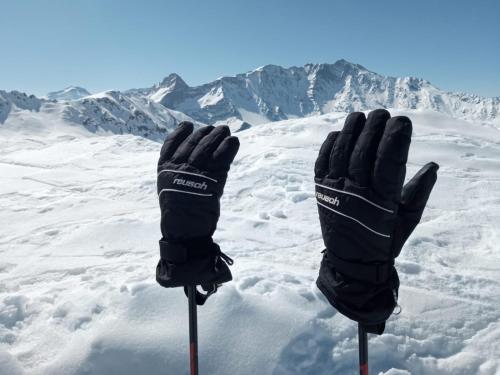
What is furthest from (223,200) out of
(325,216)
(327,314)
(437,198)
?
(325,216)

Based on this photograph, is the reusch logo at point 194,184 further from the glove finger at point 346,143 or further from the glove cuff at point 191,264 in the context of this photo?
the glove finger at point 346,143

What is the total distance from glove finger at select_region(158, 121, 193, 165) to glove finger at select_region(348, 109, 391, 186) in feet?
4.62

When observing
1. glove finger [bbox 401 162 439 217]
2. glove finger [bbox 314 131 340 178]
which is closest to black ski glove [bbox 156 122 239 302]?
glove finger [bbox 314 131 340 178]

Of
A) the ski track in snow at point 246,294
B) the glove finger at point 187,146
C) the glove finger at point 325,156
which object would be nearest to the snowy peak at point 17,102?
the ski track in snow at point 246,294

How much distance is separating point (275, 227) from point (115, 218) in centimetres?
311

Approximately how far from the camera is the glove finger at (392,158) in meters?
1.95

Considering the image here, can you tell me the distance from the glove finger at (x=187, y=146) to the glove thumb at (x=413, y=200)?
148cm

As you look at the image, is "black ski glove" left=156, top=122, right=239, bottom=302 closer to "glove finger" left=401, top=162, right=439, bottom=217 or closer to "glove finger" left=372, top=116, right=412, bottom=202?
"glove finger" left=372, top=116, right=412, bottom=202

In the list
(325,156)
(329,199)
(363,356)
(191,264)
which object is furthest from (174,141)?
(363,356)

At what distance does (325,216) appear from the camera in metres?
2.31

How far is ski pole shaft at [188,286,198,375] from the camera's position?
8.24 ft

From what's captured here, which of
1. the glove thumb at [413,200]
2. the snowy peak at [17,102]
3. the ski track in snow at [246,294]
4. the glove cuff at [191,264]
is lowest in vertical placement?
the ski track in snow at [246,294]

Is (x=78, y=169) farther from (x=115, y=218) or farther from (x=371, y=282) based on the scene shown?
(x=371, y=282)

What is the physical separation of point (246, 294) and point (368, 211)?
6.82 ft
